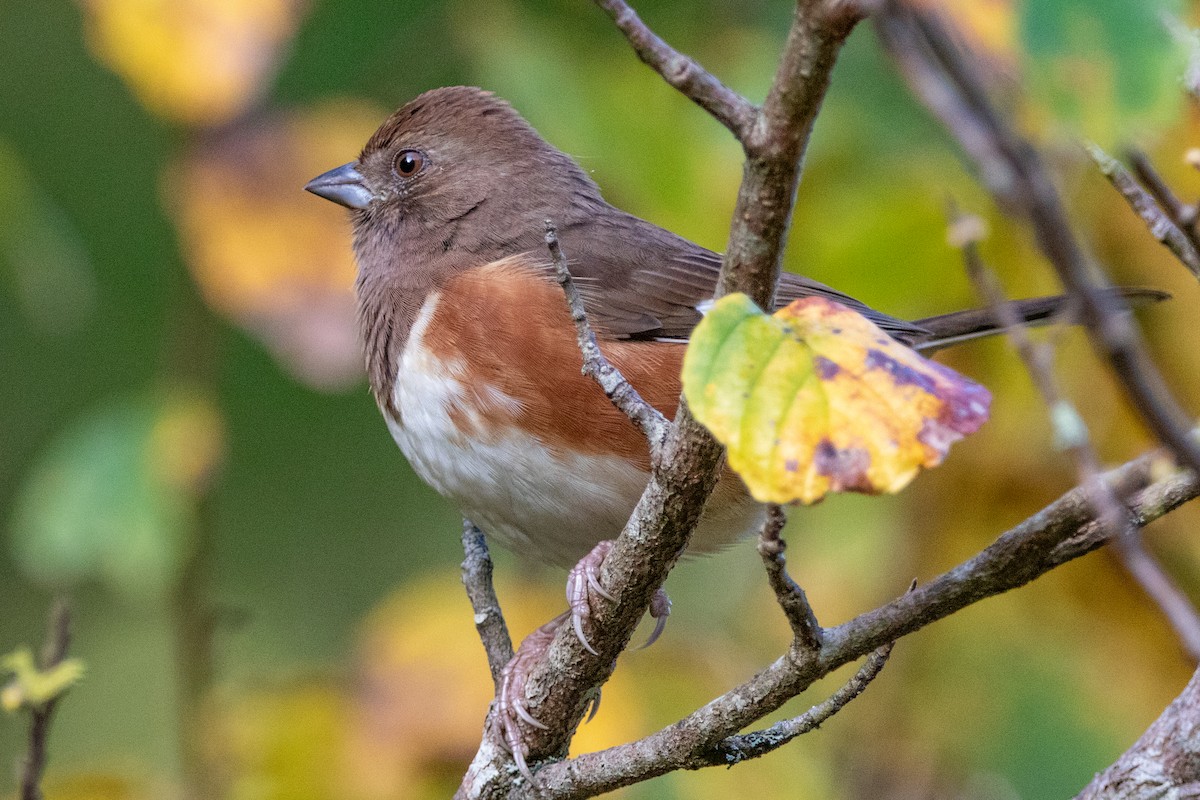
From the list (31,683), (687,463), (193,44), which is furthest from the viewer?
(193,44)

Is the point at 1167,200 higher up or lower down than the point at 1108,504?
higher up

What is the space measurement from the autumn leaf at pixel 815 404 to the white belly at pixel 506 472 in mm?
1249

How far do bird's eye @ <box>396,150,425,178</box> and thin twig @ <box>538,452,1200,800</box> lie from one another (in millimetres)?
1824

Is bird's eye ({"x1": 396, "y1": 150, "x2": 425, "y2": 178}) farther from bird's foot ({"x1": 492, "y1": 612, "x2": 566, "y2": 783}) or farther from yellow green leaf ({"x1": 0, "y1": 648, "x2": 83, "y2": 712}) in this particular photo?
yellow green leaf ({"x1": 0, "y1": 648, "x2": 83, "y2": 712})

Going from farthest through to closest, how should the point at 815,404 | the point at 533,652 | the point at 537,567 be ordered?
1. the point at 537,567
2. the point at 533,652
3. the point at 815,404

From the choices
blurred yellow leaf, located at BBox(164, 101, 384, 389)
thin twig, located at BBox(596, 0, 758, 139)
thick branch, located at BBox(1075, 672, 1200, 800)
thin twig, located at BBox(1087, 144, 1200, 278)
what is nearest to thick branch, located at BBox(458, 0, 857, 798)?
thin twig, located at BBox(596, 0, 758, 139)

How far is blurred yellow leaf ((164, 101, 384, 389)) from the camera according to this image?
2.66m

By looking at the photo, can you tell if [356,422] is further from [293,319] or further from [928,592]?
[928,592]

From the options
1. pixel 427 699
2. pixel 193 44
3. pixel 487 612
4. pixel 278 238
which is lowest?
pixel 487 612

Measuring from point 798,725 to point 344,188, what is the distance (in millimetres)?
2031

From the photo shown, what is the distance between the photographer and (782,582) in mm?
1425

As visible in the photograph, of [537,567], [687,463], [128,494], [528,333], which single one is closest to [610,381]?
[687,463]

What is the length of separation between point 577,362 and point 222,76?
35.0 inches

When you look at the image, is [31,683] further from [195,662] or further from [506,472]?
[506,472]
